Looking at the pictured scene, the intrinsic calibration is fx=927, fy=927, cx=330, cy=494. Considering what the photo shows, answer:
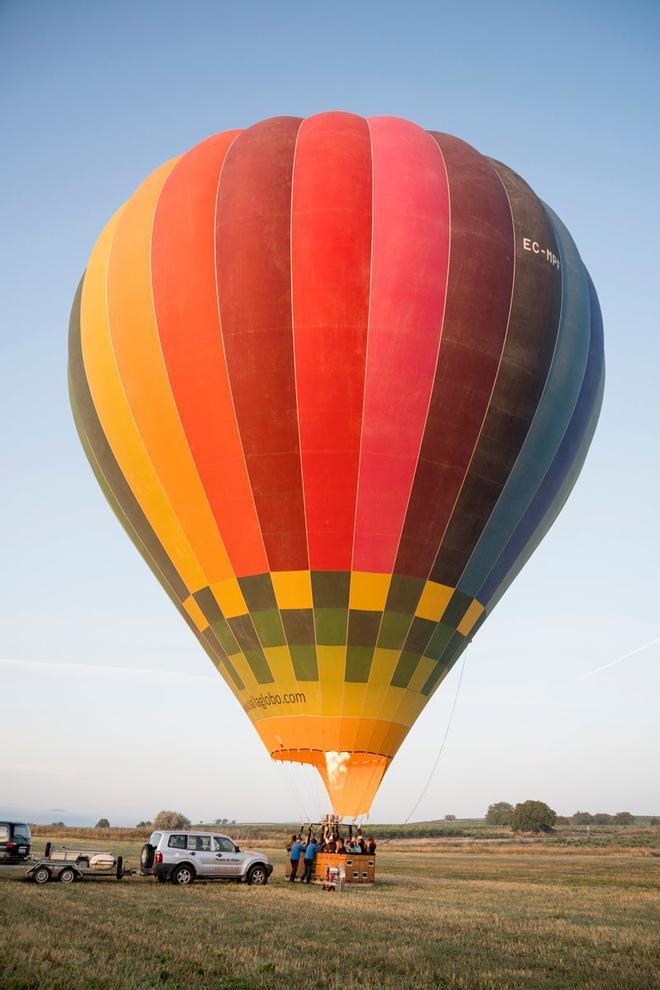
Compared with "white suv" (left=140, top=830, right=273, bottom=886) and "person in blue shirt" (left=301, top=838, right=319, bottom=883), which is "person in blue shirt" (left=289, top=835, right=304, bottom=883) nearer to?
"person in blue shirt" (left=301, top=838, right=319, bottom=883)

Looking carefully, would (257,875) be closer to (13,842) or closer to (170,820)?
(13,842)

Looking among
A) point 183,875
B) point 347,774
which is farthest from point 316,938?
point 183,875

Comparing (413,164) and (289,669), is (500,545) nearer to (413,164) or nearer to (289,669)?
(289,669)

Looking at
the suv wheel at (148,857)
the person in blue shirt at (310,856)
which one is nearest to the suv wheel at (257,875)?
the person in blue shirt at (310,856)

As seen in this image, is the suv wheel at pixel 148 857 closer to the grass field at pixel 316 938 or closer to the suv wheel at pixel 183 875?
the suv wheel at pixel 183 875

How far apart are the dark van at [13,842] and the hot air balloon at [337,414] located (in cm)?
533

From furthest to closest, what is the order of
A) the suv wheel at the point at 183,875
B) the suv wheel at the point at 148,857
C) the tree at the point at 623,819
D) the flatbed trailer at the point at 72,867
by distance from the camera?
the tree at the point at 623,819
the suv wheel at the point at 148,857
the suv wheel at the point at 183,875
the flatbed trailer at the point at 72,867

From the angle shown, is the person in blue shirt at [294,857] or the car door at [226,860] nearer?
the car door at [226,860]

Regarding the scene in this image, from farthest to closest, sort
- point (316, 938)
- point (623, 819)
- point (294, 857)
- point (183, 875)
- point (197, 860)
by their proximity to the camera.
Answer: point (623, 819) < point (294, 857) < point (197, 860) < point (183, 875) < point (316, 938)

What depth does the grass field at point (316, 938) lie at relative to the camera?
813cm

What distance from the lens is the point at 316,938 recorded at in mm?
10523

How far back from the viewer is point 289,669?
1816 cm

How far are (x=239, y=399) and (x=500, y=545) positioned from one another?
6.27m

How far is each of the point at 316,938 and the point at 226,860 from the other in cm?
852
